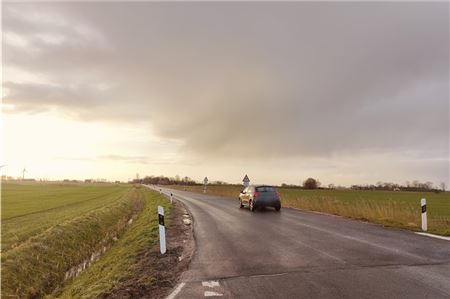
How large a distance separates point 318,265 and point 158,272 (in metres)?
3.32

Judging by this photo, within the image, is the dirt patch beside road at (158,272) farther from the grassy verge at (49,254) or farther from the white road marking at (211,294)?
the grassy verge at (49,254)

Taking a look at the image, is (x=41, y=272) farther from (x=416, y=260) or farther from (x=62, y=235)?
(x=416, y=260)

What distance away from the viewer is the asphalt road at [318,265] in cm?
638

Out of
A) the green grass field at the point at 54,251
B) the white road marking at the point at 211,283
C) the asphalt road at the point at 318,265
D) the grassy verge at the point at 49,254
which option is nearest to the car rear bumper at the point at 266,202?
the green grass field at the point at 54,251

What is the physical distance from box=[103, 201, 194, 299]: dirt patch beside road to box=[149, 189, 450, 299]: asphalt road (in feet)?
0.90

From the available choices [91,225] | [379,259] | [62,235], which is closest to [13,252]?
[62,235]

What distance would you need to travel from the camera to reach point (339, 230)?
45.8ft

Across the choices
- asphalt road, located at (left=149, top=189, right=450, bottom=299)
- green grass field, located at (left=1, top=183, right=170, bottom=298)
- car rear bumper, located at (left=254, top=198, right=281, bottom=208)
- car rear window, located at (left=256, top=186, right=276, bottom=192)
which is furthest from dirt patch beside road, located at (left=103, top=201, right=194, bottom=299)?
car rear window, located at (left=256, top=186, right=276, bottom=192)

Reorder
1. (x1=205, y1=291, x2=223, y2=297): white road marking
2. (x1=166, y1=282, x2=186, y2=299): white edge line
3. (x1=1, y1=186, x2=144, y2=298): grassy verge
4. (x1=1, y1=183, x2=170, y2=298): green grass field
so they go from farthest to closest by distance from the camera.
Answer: (x1=1, y1=186, x2=144, y2=298): grassy verge, (x1=1, y1=183, x2=170, y2=298): green grass field, (x1=166, y1=282, x2=186, y2=299): white edge line, (x1=205, y1=291, x2=223, y2=297): white road marking

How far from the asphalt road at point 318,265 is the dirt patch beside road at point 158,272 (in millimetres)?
275

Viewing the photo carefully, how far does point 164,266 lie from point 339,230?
24.5 ft

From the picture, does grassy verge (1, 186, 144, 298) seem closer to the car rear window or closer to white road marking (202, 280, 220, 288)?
white road marking (202, 280, 220, 288)

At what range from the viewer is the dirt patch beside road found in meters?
6.90

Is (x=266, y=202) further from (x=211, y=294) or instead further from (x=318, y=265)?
(x=211, y=294)
